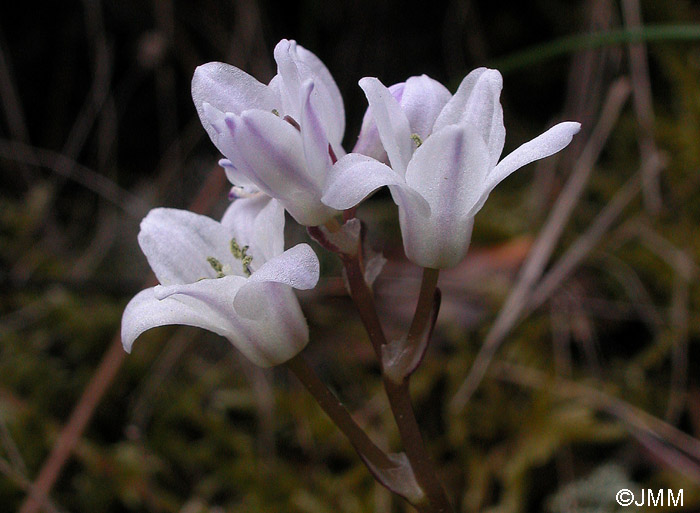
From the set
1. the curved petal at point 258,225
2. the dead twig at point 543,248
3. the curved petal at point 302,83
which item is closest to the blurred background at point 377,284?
the dead twig at point 543,248

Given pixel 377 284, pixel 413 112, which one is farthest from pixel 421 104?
pixel 377 284

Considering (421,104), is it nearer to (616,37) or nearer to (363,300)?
(363,300)

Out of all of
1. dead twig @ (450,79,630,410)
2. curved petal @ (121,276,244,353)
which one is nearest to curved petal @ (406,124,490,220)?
curved petal @ (121,276,244,353)

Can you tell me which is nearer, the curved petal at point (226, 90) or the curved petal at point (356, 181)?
the curved petal at point (356, 181)

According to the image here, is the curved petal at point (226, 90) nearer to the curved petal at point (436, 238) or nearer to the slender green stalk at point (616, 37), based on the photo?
the curved petal at point (436, 238)

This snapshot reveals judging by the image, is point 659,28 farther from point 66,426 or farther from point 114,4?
point 114,4

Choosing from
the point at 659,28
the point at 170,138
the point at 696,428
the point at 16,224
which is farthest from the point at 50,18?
the point at 696,428
